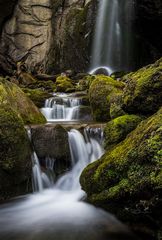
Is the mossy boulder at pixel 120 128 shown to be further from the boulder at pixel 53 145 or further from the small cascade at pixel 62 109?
the small cascade at pixel 62 109

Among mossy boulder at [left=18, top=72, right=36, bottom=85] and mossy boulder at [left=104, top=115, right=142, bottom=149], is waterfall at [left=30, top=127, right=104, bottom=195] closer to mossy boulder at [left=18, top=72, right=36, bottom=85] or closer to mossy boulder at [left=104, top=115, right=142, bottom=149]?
mossy boulder at [left=104, top=115, right=142, bottom=149]

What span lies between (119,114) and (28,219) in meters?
3.34

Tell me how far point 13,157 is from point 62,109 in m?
6.84

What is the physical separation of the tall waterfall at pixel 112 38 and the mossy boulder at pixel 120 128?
16.8 m

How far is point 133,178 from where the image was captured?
474cm

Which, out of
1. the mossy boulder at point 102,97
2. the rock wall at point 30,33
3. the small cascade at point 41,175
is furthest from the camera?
the rock wall at point 30,33

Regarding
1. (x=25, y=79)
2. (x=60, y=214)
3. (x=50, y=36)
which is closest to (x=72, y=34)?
(x=50, y=36)

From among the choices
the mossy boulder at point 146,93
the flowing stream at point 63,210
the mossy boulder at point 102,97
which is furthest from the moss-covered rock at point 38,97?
the mossy boulder at point 146,93

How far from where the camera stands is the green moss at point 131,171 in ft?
14.6

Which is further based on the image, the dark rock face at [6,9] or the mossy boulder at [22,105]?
the dark rock face at [6,9]

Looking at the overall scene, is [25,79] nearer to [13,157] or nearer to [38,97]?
[38,97]

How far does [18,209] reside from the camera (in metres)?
6.09

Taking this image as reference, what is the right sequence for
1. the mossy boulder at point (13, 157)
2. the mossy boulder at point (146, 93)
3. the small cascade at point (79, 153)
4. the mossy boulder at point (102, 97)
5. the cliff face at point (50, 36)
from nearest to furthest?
the mossy boulder at point (13, 157) → the mossy boulder at point (146, 93) → the small cascade at point (79, 153) → the mossy boulder at point (102, 97) → the cliff face at point (50, 36)

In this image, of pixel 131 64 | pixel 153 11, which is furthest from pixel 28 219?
pixel 131 64
